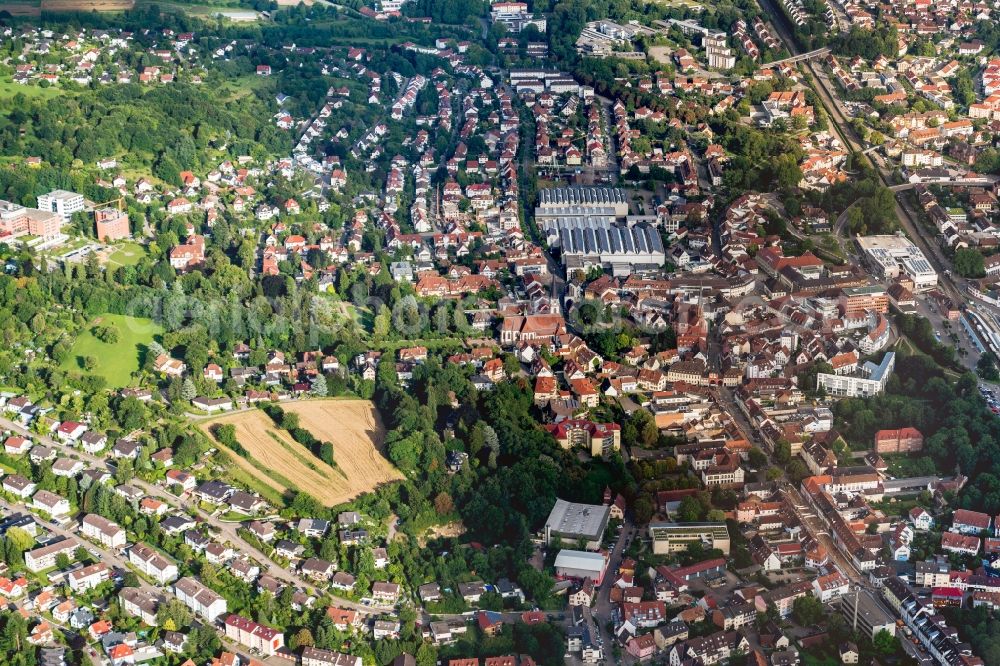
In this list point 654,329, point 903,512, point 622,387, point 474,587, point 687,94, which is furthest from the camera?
point 687,94

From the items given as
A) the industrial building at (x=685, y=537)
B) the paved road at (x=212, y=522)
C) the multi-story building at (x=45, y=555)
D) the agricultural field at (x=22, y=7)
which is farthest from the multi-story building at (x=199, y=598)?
the agricultural field at (x=22, y=7)

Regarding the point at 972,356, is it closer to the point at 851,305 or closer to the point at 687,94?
the point at 851,305

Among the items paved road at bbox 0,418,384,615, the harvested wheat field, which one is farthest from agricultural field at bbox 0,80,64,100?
paved road at bbox 0,418,384,615

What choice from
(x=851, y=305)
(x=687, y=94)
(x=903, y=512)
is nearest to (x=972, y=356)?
(x=851, y=305)

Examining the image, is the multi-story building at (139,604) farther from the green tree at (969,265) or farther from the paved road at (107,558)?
the green tree at (969,265)

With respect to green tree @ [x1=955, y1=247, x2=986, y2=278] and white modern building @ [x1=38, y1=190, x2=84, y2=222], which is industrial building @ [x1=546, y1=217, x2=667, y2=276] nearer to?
green tree @ [x1=955, y1=247, x2=986, y2=278]

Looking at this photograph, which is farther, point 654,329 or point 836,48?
point 836,48

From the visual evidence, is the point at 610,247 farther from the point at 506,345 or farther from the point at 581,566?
the point at 581,566
